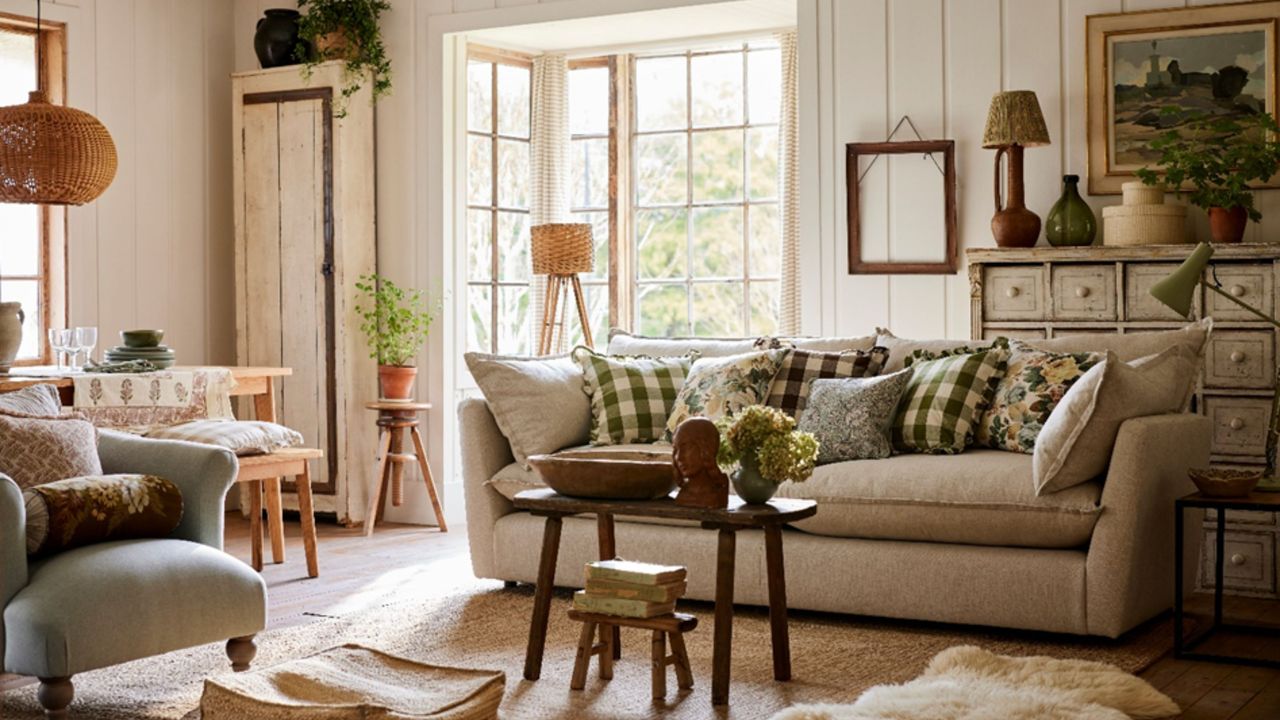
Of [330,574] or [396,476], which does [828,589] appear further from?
[396,476]

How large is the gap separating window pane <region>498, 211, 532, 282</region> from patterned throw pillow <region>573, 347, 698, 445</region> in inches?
84.8

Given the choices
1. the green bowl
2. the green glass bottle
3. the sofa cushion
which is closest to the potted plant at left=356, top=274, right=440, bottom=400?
the green bowl

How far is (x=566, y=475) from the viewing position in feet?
12.9

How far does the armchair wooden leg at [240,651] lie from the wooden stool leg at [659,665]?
1080 mm

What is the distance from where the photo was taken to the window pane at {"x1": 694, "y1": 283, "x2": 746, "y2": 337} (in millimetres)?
7598

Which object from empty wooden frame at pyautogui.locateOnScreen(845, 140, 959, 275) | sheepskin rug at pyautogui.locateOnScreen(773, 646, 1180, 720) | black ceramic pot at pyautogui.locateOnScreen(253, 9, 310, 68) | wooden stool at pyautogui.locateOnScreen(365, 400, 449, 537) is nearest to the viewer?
sheepskin rug at pyautogui.locateOnScreen(773, 646, 1180, 720)

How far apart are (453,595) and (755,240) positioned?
2.92 meters

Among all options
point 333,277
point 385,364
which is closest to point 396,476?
point 385,364

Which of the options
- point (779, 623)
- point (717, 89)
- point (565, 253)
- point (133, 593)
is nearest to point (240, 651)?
point (133, 593)

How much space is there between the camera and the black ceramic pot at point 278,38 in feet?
23.8

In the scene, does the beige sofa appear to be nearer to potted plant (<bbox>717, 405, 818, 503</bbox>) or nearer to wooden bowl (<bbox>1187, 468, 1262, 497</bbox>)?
wooden bowl (<bbox>1187, 468, 1262, 497</bbox>)

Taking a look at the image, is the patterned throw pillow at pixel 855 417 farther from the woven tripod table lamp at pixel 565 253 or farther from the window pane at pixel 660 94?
the window pane at pixel 660 94

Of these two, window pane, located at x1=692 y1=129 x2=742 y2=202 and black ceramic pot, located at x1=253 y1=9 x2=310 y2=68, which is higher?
black ceramic pot, located at x1=253 y1=9 x2=310 y2=68

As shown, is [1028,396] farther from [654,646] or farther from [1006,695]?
[654,646]
